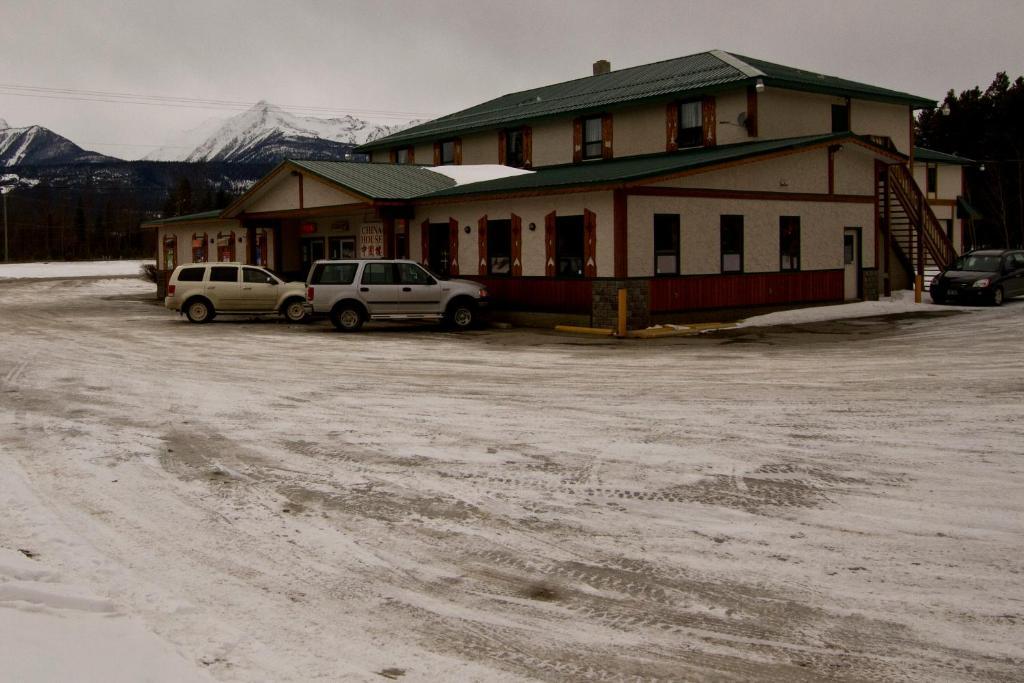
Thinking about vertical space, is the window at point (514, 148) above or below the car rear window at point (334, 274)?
above

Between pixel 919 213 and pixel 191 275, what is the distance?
24.0m

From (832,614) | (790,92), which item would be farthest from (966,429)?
(790,92)

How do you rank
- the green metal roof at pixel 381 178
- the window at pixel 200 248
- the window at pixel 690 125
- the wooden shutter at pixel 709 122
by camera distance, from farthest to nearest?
the window at pixel 200 248, the green metal roof at pixel 381 178, the window at pixel 690 125, the wooden shutter at pixel 709 122

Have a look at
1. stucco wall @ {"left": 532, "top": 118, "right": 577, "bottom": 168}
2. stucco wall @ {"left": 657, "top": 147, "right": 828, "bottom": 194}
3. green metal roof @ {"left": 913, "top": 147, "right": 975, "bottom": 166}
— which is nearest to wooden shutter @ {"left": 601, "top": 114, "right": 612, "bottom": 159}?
stucco wall @ {"left": 532, "top": 118, "right": 577, "bottom": 168}

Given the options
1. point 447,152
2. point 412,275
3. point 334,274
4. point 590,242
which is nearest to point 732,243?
point 590,242

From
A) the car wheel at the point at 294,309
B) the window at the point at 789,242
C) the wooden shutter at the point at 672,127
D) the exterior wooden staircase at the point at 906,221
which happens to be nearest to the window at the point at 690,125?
the wooden shutter at the point at 672,127

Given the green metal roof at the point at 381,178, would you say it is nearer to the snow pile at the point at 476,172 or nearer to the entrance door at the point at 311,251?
the snow pile at the point at 476,172

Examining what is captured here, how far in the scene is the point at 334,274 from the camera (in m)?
24.4

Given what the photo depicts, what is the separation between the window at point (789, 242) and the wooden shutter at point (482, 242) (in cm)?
847

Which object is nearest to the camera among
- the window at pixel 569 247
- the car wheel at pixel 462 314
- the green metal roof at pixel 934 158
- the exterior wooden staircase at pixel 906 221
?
the window at pixel 569 247

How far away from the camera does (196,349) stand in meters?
19.4

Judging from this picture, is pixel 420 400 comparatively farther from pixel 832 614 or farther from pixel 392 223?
pixel 392 223

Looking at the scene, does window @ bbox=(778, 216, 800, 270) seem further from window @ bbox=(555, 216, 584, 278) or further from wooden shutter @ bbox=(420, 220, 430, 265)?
wooden shutter @ bbox=(420, 220, 430, 265)

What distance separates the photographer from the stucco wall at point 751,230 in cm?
2344
